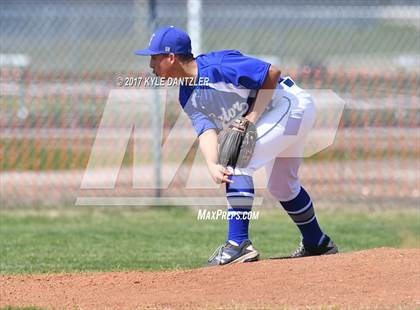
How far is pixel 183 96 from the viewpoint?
22.5 ft

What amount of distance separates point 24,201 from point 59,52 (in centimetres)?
416

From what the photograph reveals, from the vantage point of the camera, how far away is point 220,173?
6637 mm

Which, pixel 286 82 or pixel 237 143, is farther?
pixel 286 82

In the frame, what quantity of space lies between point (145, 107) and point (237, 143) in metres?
5.83

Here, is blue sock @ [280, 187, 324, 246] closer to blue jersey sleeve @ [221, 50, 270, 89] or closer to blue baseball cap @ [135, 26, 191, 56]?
blue jersey sleeve @ [221, 50, 270, 89]

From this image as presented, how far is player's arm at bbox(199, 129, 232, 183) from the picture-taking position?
6.64 metres

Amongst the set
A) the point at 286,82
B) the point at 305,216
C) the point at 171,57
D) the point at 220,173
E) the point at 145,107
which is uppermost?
the point at 171,57

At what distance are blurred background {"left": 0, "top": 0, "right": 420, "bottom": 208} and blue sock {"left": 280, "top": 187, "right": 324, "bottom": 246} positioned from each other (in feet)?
15.0

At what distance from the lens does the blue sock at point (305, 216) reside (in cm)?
730

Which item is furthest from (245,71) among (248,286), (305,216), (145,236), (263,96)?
(145,236)

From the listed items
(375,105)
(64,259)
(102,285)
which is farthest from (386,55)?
(102,285)

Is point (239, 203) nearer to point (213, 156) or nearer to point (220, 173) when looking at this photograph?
point (220, 173)

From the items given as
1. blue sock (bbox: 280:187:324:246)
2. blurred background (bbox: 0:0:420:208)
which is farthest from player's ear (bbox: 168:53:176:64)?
blurred background (bbox: 0:0:420:208)

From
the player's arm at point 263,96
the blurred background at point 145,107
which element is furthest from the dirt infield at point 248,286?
the blurred background at point 145,107
